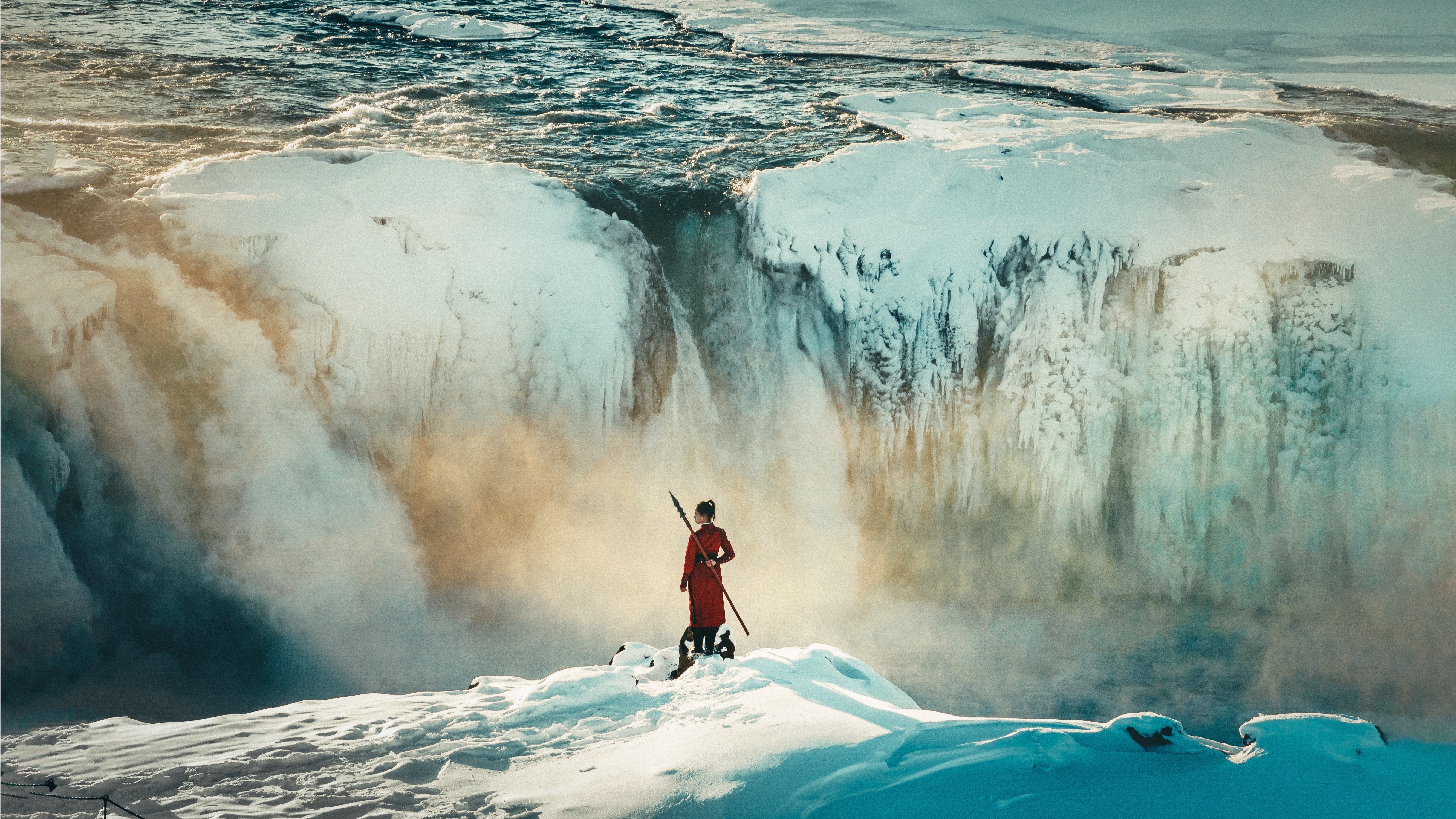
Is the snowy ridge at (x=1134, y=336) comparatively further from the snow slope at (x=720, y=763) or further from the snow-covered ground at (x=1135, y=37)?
the snow slope at (x=720, y=763)

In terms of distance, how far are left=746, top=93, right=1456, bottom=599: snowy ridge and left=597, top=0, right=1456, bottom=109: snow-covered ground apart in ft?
5.80

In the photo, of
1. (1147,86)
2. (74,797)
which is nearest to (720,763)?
(74,797)

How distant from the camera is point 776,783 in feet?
10.8

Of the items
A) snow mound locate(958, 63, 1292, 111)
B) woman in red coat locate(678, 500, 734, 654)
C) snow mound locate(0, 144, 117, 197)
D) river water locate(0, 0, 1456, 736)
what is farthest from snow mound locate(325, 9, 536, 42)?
woman in red coat locate(678, 500, 734, 654)

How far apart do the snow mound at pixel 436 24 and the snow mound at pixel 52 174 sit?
13.0 feet

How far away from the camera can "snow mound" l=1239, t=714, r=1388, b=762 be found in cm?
365

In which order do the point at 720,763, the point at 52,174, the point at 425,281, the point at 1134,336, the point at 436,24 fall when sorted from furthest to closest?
1. the point at 436,24
2. the point at 1134,336
3. the point at 425,281
4. the point at 52,174
5. the point at 720,763

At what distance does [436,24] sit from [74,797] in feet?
27.1

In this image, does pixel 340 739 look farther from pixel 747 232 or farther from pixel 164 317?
pixel 747 232

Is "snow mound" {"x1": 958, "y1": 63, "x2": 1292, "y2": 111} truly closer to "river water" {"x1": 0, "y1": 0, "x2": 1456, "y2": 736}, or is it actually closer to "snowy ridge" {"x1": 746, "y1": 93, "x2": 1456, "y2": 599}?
"river water" {"x1": 0, "y1": 0, "x2": 1456, "y2": 736}

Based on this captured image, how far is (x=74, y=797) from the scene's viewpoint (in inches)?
144

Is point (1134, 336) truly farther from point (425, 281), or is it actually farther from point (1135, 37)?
point (425, 281)

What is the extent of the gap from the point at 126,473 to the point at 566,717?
388cm

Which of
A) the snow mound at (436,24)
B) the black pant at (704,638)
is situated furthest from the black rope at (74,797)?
the snow mound at (436,24)
